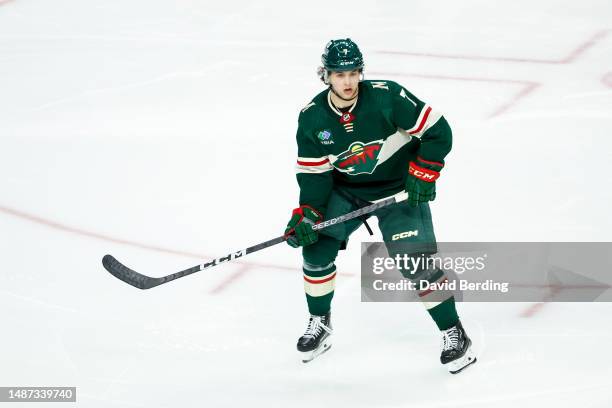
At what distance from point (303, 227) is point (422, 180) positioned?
1.52 feet

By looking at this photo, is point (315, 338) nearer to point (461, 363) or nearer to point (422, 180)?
point (461, 363)

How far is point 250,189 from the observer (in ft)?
18.7

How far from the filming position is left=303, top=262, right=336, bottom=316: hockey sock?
414 centimetres

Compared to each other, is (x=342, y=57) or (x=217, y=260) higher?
(x=342, y=57)

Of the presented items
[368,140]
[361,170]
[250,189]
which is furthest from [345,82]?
[250,189]

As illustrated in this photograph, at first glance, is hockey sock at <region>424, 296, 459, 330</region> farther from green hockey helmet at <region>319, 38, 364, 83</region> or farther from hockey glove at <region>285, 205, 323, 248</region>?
green hockey helmet at <region>319, 38, 364, 83</region>

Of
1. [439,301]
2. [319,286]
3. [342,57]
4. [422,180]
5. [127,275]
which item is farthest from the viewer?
[127,275]

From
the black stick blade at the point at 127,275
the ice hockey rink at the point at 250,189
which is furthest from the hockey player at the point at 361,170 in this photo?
the black stick blade at the point at 127,275

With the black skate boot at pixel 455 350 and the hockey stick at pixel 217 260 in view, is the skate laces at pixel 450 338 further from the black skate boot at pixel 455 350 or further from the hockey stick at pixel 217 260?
the hockey stick at pixel 217 260

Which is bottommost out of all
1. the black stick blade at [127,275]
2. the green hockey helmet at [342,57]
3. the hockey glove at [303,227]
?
the hockey glove at [303,227]

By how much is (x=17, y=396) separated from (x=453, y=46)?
166 inches

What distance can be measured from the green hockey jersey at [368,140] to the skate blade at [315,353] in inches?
22.5

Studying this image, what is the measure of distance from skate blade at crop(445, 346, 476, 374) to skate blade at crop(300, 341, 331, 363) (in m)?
→ 0.50

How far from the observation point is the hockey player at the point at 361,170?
3.86 metres
